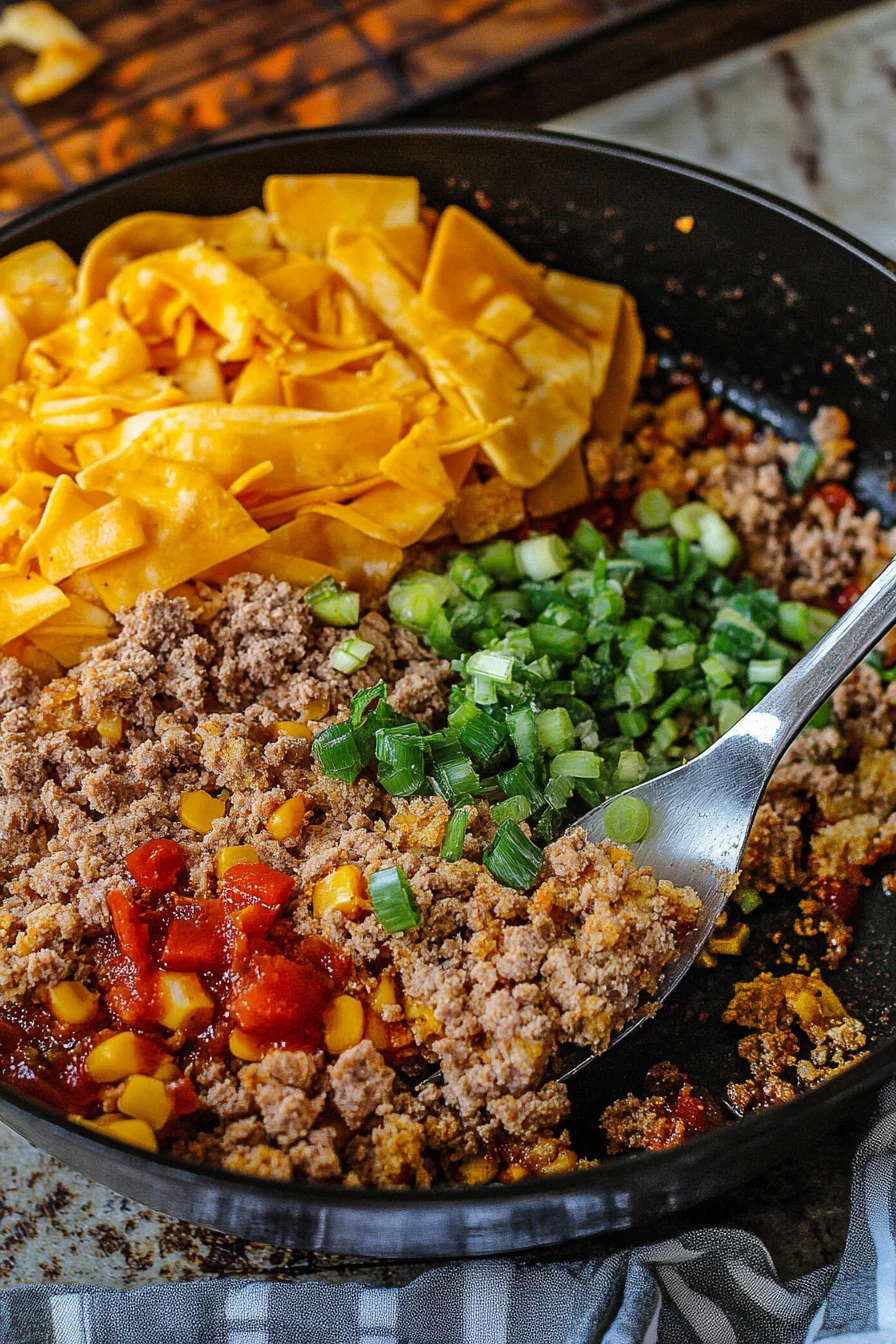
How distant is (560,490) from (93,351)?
127 centimetres

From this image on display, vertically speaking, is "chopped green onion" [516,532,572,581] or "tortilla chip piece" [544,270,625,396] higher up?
"tortilla chip piece" [544,270,625,396]

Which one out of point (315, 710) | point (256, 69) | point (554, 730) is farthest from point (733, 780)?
point (256, 69)

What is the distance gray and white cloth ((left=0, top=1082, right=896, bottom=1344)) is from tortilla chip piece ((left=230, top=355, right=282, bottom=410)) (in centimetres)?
197

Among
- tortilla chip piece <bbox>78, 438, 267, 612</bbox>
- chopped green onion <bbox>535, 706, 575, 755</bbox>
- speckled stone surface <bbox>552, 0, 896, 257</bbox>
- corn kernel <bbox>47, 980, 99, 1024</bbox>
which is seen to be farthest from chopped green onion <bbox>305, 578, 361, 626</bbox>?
speckled stone surface <bbox>552, 0, 896, 257</bbox>

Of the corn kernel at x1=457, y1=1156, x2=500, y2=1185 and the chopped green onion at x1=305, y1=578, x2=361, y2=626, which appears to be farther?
the chopped green onion at x1=305, y1=578, x2=361, y2=626

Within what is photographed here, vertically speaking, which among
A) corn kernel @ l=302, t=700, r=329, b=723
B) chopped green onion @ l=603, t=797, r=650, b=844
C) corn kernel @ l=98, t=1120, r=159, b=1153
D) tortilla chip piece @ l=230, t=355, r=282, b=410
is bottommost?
chopped green onion @ l=603, t=797, r=650, b=844

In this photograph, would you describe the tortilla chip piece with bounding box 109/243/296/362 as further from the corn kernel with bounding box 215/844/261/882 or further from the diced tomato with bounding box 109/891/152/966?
the diced tomato with bounding box 109/891/152/966

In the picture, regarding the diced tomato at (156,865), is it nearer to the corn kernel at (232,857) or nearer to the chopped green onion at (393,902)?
the corn kernel at (232,857)

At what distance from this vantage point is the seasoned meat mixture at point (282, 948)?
2061 mm

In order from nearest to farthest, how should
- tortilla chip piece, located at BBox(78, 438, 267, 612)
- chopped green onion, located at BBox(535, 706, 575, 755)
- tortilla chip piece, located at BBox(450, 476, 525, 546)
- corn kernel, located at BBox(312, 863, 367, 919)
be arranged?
corn kernel, located at BBox(312, 863, 367, 919), chopped green onion, located at BBox(535, 706, 575, 755), tortilla chip piece, located at BBox(78, 438, 267, 612), tortilla chip piece, located at BBox(450, 476, 525, 546)

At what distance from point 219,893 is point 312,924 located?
0.62ft

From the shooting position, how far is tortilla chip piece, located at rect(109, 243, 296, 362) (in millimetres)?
A: 3006

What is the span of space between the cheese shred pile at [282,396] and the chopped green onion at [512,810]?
0.72 m

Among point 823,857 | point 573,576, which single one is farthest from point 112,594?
point 823,857
